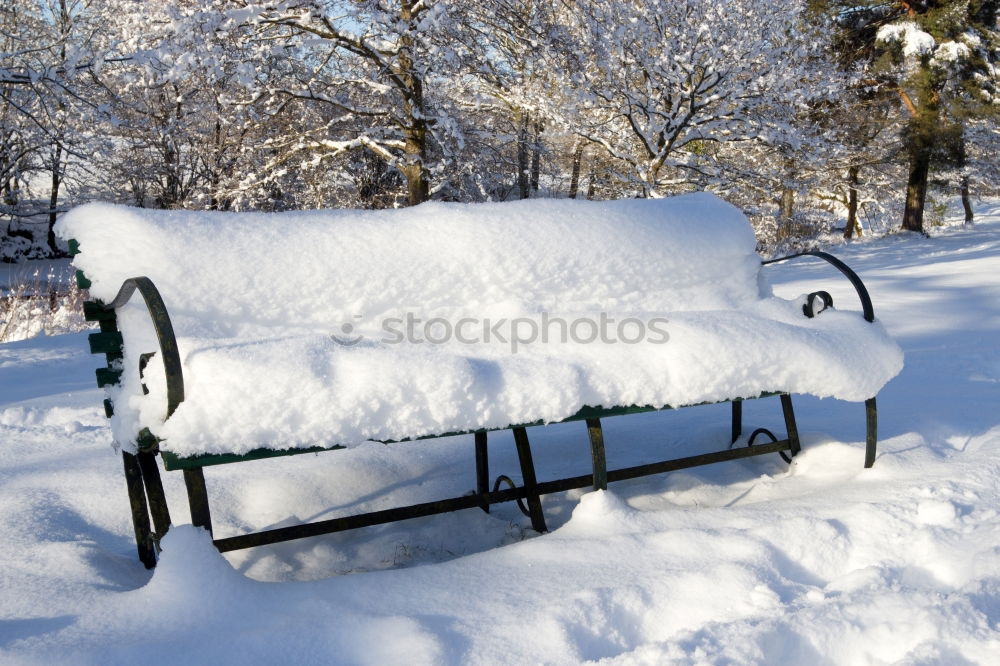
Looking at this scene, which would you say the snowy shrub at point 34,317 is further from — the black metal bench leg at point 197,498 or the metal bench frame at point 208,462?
the black metal bench leg at point 197,498

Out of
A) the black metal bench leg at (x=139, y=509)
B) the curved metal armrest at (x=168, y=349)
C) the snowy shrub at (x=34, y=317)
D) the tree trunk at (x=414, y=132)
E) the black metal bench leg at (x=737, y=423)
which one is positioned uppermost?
the tree trunk at (x=414, y=132)

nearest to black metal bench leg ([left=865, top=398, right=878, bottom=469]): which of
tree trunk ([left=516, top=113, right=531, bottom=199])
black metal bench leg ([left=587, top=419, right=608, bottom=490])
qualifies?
black metal bench leg ([left=587, top=419, right=608, bottom=490])

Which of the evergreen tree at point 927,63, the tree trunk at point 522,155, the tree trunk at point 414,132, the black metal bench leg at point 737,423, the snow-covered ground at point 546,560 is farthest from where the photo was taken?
the evergreen tree at point 927,63

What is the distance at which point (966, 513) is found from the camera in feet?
7.73

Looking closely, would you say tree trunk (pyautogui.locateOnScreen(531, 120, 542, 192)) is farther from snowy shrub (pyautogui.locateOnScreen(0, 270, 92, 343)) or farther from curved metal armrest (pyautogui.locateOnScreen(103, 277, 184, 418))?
curved metal armrest (pyautogui.locateOnScreen(103, 277, 184, 418))

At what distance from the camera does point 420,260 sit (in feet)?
8.23

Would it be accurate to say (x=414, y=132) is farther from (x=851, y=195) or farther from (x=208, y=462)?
(x=851, y=195)

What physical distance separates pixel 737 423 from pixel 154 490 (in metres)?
2.55

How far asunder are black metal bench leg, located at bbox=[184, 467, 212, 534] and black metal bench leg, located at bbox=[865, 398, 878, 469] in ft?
7.67

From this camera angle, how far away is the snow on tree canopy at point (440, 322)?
77.5 inches

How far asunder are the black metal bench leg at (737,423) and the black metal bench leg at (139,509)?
97.0 inches

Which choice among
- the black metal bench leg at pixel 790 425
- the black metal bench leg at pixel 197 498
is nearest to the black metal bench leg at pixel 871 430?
the black metal bench leg at pixel 790 425

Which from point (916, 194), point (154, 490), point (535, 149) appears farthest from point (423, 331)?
point (916, 194)

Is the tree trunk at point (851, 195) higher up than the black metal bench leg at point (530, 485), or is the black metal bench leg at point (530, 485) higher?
the tree trunk at point (851, 195)
